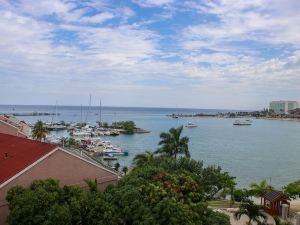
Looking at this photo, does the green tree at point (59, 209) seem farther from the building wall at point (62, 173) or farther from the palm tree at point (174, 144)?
the palm tree at point (174, 144)

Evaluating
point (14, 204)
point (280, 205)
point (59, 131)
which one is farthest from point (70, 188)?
point (59, 131)

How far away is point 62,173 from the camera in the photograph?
26.3 meters

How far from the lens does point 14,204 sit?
20.7 meters

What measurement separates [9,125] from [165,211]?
90.2 ft

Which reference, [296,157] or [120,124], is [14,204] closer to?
[296,157]

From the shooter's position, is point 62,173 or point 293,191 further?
point 293,191

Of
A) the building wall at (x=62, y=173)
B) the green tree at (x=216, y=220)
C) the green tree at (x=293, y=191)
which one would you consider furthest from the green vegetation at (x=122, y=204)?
the green tree at (x=293, y=191)

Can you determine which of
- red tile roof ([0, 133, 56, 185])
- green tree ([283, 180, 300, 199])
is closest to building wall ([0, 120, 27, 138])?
red tile roof ([0, 133, 56, 185])

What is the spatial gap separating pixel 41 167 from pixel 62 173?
1.76m

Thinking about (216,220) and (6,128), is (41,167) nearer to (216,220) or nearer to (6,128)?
(216,220)

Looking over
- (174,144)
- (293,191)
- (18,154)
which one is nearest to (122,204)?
(18,154)

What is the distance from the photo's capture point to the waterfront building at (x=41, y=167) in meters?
24.0

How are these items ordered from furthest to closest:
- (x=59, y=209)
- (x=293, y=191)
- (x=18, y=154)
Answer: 1. (x=293, y=191)
2. (x=18, y=154)
3. (x=59, y=209)

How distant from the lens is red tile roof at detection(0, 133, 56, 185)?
971 inches
